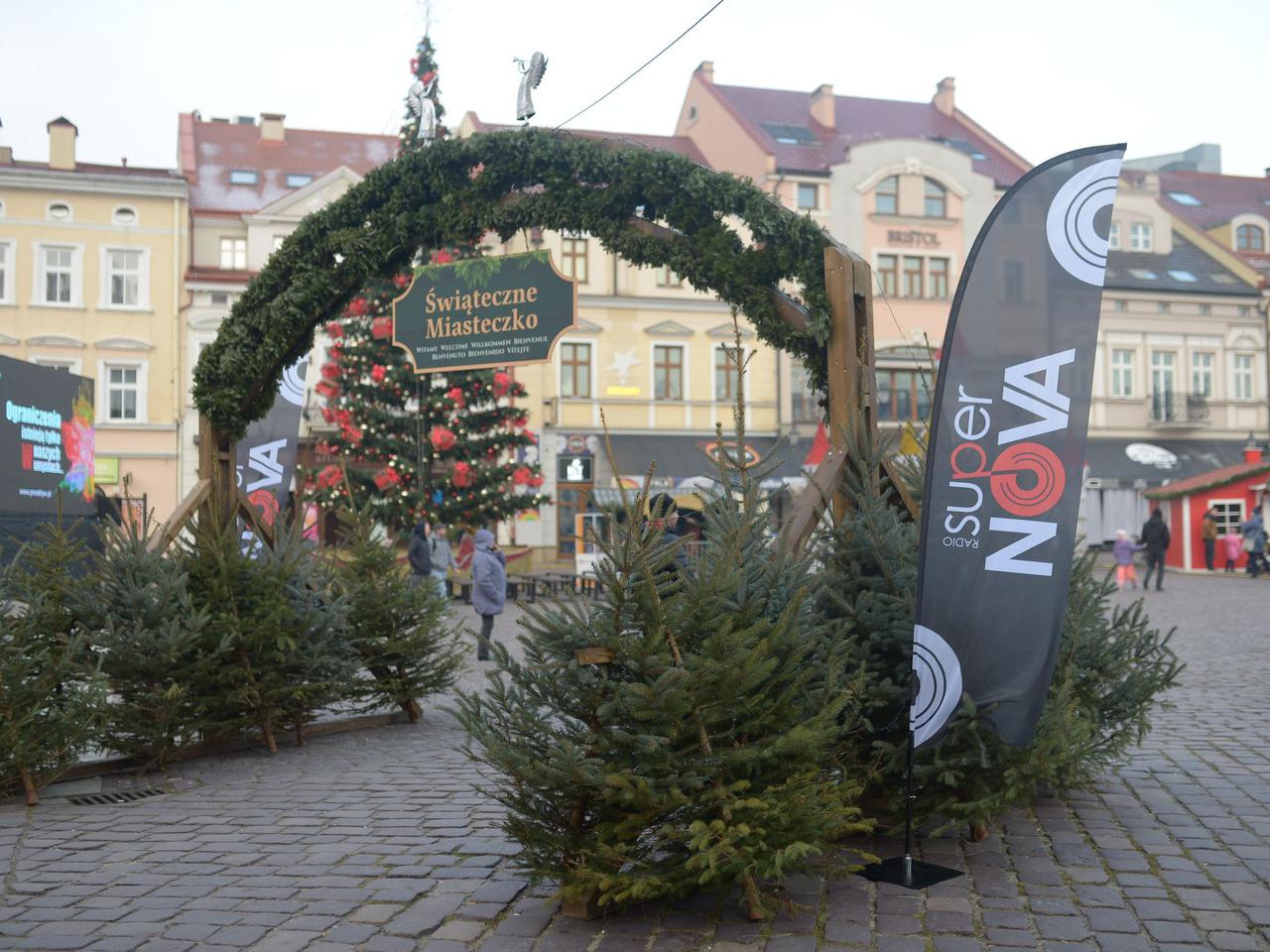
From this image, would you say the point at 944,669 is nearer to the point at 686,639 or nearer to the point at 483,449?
the point at 686,639

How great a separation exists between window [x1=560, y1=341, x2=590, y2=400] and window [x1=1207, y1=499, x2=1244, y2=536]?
17244 mm

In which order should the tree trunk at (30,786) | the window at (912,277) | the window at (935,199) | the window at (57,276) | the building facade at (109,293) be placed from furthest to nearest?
the window at (935,199) < the window at (912,277) < the window at (57,276) < the building facade at (109,293) < the tree trunk at (30,786)

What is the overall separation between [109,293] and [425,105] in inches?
1250

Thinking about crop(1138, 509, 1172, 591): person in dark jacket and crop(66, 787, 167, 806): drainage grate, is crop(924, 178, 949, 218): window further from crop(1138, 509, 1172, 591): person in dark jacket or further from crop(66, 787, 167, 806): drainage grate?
crop(66, 787, 167, 806): drainage grate

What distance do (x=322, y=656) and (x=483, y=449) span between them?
16567 millimetres

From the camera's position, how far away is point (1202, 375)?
43969 mm

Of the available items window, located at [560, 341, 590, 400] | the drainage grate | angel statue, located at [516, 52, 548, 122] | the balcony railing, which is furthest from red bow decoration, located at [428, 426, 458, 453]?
the balcony railing

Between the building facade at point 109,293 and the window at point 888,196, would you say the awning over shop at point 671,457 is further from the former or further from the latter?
the building facade at point 109,293

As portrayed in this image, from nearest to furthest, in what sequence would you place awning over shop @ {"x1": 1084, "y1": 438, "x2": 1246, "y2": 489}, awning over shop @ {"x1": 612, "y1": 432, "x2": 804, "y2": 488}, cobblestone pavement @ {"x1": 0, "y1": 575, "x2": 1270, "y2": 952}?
1. cobblestone pavement @ {"x1": 0, "y1": 575, "x2": 1270, "y2": 952}
2. awning over shop @ {"x1": 612, "y1": 432, "x2": 804, "y2": 488}
3. awning over shop @ {"x1": 1084, "y1": 438, "x2": 1246, "y2": 489}

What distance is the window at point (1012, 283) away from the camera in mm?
5445

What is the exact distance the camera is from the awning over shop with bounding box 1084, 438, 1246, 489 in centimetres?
4109

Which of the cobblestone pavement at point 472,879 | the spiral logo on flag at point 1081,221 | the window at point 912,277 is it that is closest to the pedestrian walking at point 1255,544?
the window at point 912,277

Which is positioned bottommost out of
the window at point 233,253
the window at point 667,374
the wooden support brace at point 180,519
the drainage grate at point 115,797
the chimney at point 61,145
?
the drainage grate at point 115,797

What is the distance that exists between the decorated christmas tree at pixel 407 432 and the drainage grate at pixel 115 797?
1656 centimetres
